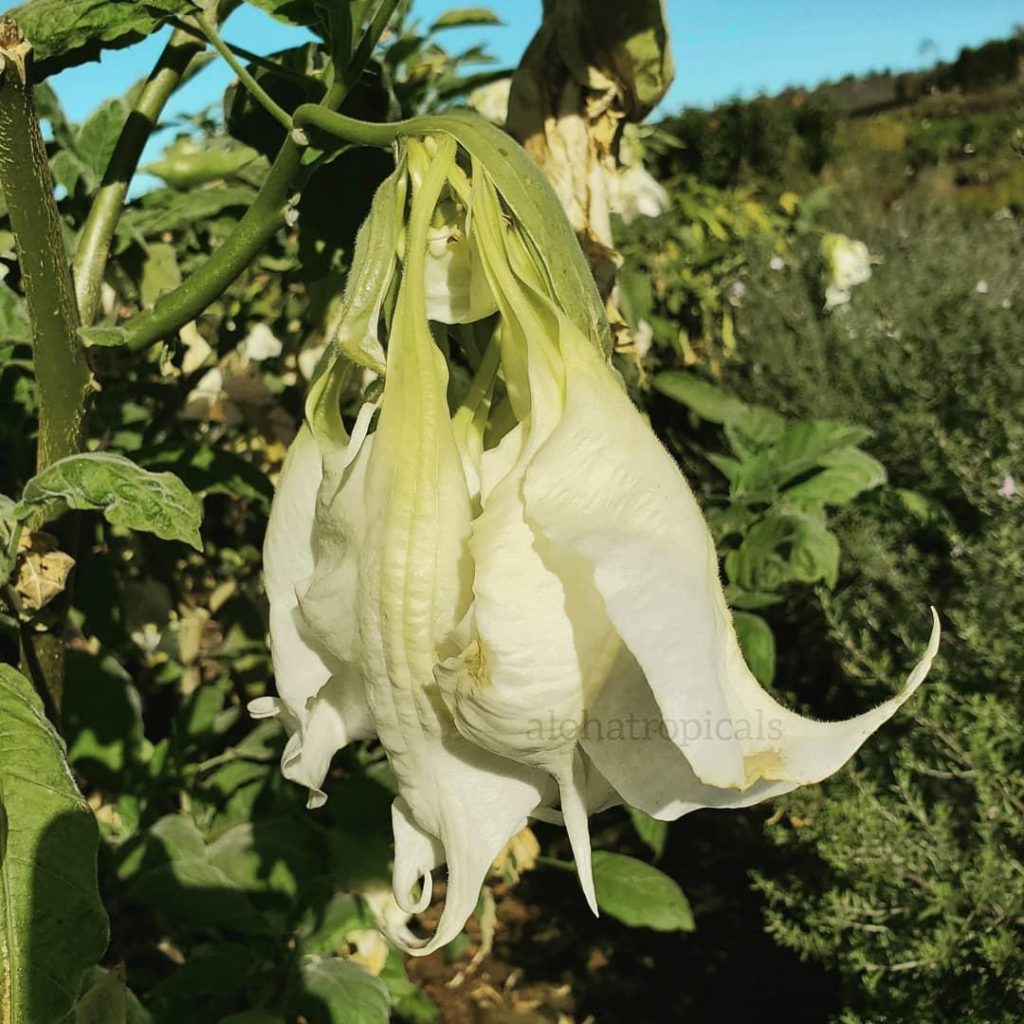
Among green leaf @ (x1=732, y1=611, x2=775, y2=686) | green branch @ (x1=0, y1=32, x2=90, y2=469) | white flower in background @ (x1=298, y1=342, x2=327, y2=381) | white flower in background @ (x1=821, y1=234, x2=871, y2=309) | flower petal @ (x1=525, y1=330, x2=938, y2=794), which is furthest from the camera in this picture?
white flower in background @ (x1=821, y1=234, x2=871, y2=309)

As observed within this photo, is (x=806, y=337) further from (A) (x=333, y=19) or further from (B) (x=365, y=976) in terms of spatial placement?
(A) (x=333, y=19)

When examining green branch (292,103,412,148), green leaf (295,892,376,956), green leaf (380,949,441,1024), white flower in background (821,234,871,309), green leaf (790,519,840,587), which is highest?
white flower in background (821,234,871,309)

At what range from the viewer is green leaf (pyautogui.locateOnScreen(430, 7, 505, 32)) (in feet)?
3.80

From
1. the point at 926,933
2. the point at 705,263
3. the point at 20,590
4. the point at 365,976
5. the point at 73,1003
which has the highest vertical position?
the point at 705,263

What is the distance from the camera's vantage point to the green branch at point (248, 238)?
0.54 meters

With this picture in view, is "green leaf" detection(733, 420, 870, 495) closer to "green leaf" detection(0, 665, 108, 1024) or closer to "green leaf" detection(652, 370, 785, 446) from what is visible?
"green leaf" detection(652, 370, 785, 446)

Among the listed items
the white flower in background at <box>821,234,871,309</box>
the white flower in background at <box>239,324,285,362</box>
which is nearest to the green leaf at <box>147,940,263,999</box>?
the white flower in background at <box>239,324,285,362</box>

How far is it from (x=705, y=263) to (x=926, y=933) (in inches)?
72.9

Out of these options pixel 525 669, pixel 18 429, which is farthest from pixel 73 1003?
pixel 18 429

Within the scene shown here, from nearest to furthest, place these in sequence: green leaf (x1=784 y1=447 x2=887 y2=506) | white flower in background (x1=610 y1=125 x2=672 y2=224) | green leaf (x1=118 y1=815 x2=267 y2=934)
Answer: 1. green leaf (x1=118 y1=815 x2=267 y2=934)
2. green leaf (x1=784 y1=447 x2=887 y2=506)
3. white flower in background (x1=610 y1=125 x2=672 y2=224)

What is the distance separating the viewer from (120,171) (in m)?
0.69

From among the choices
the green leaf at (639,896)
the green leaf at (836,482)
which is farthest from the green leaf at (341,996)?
the green leaf at (836,482)

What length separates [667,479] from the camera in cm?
38

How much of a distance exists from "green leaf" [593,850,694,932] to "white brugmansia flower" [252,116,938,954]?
69cm
